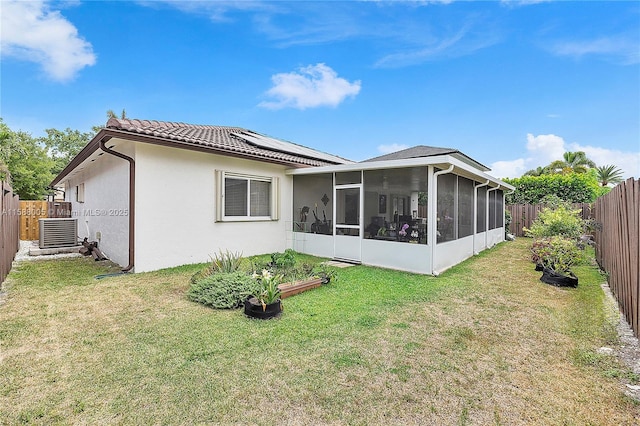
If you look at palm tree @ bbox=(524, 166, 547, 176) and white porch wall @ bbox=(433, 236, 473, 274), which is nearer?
white porch wall @ bbox=(433, 236, 473, 274)

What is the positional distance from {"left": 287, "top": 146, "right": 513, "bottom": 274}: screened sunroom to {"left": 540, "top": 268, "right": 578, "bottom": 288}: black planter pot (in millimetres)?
2053

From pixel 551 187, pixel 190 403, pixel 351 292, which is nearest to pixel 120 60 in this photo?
pixel 351 292

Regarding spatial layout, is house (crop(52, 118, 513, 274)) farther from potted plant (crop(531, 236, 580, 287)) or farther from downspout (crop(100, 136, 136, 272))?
potted plant (crop(531, 236, 580, 287))

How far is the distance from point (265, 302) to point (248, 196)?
520 cm

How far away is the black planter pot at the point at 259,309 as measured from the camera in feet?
13.5

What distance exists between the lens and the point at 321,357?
3.12m

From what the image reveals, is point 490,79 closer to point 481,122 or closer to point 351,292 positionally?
point 481,122

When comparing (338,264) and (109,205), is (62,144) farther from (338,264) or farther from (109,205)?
(338,264)

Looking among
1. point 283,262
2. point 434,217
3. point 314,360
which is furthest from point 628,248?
point 283,262

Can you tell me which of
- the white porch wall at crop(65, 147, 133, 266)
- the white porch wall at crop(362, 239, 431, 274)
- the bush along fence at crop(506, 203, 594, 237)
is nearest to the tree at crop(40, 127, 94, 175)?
the white porch wall at crop(65, 147, 133, 266)

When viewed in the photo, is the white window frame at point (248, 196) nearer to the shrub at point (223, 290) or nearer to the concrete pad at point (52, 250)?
the shrub at point (223, 290)

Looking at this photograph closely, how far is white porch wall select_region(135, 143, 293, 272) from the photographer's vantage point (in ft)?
22.4

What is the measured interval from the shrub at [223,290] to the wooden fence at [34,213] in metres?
14.4

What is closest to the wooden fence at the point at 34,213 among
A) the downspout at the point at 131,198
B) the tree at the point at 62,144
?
the downspout at the point at 131,198
